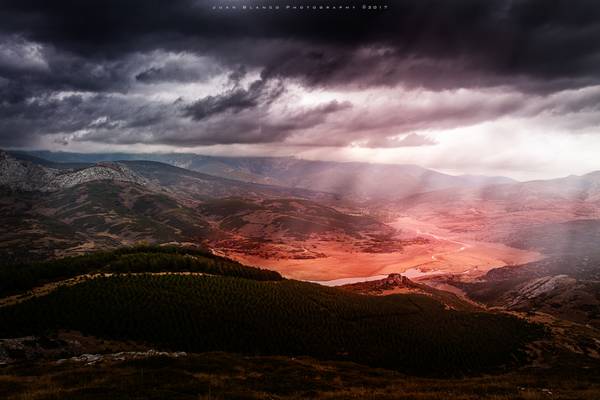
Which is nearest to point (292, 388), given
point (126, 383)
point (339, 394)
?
point (339, 394)

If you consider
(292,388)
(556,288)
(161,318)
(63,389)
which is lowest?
(556,288)

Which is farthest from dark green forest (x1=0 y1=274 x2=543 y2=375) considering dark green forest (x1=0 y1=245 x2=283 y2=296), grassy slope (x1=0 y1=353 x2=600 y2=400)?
grassy slope (x1=0 y1=353 x2=600 y2=400)

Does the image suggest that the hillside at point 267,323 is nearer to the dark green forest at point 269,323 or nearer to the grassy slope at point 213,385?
the dark green forest at point 269,323

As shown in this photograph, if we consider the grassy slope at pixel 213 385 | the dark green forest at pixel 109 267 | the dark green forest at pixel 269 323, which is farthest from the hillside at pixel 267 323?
the grassy slope at pixel 213 385

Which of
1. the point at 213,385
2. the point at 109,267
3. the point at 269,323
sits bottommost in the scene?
the point at 269,323

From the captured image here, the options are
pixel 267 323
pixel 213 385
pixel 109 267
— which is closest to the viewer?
pixel 213 385

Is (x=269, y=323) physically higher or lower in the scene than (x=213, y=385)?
lower

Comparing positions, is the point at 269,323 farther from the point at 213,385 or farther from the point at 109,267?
the point at 213,385

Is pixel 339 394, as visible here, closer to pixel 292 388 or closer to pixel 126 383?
pixel 292 388

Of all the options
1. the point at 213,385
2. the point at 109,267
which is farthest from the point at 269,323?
the point at 213,385
